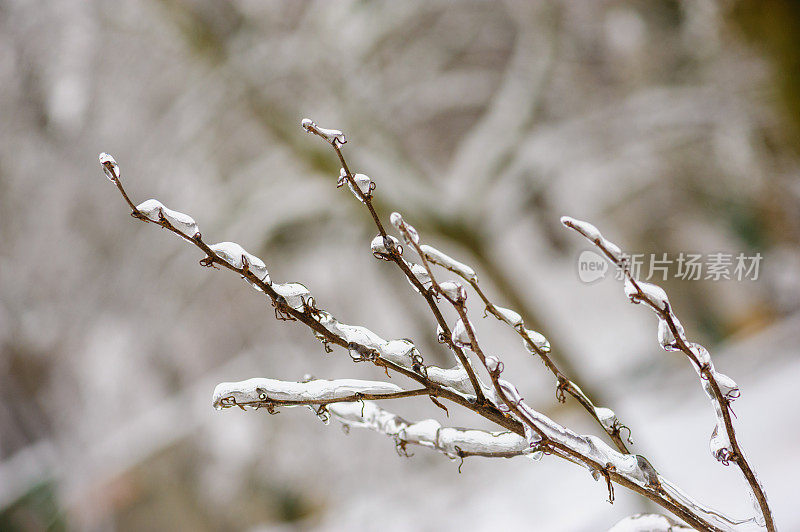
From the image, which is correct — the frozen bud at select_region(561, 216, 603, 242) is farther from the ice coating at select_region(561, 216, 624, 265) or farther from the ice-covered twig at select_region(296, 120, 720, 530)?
the ice-covered twig at select_region(296, 120, 720, 530)

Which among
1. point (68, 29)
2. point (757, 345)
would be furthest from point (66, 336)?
point (757, 345)

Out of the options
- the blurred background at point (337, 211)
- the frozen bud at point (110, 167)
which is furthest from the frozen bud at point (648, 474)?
the blurred background at point (337, 211)

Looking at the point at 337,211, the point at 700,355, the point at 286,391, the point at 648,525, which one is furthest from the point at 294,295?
the point at 337,211

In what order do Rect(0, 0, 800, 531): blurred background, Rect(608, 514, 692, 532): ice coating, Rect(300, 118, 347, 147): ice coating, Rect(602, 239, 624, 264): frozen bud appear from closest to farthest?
Rect(602, 239, 624, 264): frozen bud → Rect(300, 118, 347, 147): ice coating → Rect(608, 514, 692, 532): ice coating → Rect(0, 0, 800, 531): blurred background

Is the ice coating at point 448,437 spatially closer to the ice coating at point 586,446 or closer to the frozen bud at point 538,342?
the ice coating at point 586,446

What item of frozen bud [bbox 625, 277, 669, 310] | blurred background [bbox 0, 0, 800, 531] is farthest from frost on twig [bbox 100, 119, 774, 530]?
blurred background [bbox 0, 0, 800, 531]

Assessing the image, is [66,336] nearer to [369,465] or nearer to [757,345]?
[369,465]
